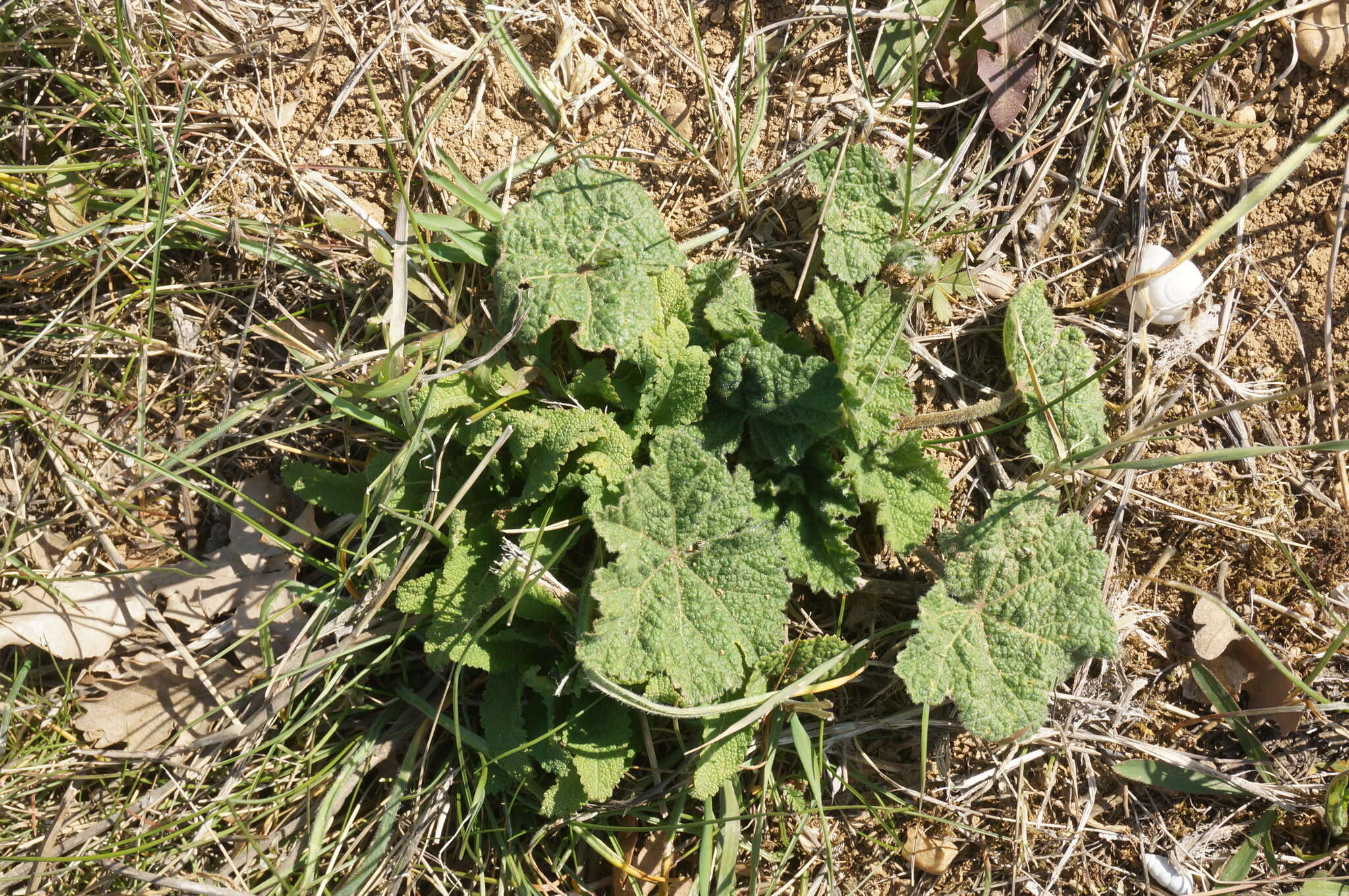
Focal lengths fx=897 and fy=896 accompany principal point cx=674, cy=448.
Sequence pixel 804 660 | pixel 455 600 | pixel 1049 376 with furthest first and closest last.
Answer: pixel 1049 376, pixel 804 660, pixel 455 600

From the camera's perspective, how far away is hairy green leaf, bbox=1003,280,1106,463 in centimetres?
276

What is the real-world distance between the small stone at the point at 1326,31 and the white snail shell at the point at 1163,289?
760mm

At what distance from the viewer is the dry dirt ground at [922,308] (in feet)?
9.24

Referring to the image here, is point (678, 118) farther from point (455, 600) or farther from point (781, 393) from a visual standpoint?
point (455, 600)

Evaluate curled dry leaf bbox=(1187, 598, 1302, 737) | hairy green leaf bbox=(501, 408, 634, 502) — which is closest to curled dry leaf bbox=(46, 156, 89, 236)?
hairy green leaf bbox=(501, 408, 634, 502)

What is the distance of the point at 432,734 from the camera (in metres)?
2.79

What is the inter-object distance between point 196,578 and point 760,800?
1919 mm

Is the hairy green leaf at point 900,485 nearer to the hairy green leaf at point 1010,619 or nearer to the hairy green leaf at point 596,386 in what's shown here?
the hairy green leaf at point 1010,619

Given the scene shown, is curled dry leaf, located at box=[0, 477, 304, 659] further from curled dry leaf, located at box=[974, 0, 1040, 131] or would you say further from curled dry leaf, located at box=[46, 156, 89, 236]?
curled dry leaf, located at box=[974, 0, 1040, 131]

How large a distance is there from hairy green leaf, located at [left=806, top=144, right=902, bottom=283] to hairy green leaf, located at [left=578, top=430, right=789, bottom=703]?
0.76 m

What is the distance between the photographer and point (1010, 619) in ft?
8.57

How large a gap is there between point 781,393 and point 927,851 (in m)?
1.60

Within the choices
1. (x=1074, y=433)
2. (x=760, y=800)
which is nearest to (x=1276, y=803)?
(x=1074, y=433)

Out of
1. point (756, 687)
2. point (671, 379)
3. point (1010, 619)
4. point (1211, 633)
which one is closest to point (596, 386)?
point (671, 379)
